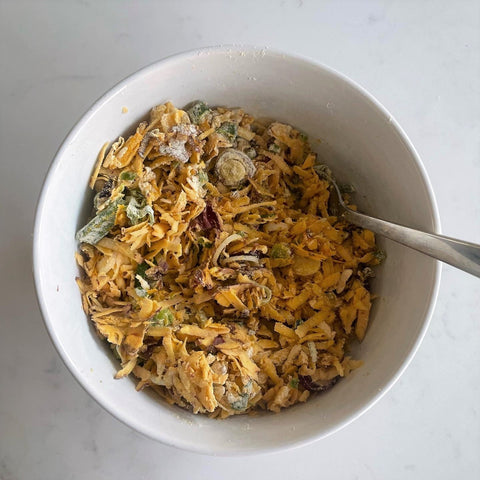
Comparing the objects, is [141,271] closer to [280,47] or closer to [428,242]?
[428,242]

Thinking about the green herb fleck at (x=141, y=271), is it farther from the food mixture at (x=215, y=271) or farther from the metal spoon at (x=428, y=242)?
the metal spoon at (x=428, y=242)

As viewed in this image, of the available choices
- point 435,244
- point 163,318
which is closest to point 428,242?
point 435,244

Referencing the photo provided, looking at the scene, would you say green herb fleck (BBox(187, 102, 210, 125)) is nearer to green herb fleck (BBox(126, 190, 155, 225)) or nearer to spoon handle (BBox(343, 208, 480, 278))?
green herb fleck (BBox(126, 190, 155, 225))

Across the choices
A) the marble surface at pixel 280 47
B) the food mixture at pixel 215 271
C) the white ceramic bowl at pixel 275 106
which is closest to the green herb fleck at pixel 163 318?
the food mixture at pixel 215 271

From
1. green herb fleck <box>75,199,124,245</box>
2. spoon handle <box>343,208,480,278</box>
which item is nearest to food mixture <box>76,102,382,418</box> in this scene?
green herb fleck <box>75,199,124,245</box>

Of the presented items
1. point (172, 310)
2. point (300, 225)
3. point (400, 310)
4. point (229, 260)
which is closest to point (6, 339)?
point (172, 310)
